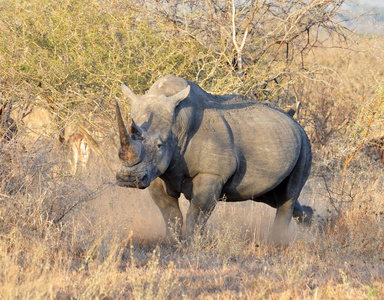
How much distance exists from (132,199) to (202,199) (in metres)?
3.22

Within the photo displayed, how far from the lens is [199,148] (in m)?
6.13

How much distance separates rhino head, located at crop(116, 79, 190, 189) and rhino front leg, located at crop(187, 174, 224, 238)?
19.3 inches

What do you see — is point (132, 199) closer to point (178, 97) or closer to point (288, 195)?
point (288, 195)

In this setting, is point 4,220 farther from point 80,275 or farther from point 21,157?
point 80,275

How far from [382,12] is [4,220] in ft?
31.6

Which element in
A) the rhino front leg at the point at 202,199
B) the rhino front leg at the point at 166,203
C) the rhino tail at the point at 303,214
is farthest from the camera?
the rhino tail at the point at 303,214

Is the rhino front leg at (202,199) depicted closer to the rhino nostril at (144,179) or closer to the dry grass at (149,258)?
the dry grass at (149,258)

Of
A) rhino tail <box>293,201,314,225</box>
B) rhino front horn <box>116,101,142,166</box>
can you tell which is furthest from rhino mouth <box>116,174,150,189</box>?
rhino tail <box>293,201,314,225</box>

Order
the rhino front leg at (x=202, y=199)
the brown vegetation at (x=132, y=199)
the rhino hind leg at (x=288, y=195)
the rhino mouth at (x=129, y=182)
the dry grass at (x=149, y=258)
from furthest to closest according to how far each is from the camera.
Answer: the rhino hind leg at (x=288, y=195) → the rhino front leg at (x=202, y=199) → the rhino mouth at (x=129, y=182) → the brown vegetation at (x=132, y=199) → the dry grass at (x=149, y=258)

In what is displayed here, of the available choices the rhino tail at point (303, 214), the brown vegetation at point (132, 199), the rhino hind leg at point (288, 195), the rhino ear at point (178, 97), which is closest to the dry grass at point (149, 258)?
the brown vegetation at point (132, 199)

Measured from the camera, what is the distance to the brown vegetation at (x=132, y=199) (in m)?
4.53

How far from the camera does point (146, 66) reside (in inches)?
379

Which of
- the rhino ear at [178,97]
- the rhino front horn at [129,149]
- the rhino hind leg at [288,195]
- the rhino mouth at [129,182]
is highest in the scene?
the rhino ear at [178,97]

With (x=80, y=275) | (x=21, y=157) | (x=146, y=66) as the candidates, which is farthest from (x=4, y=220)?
(x=146, y=66)
